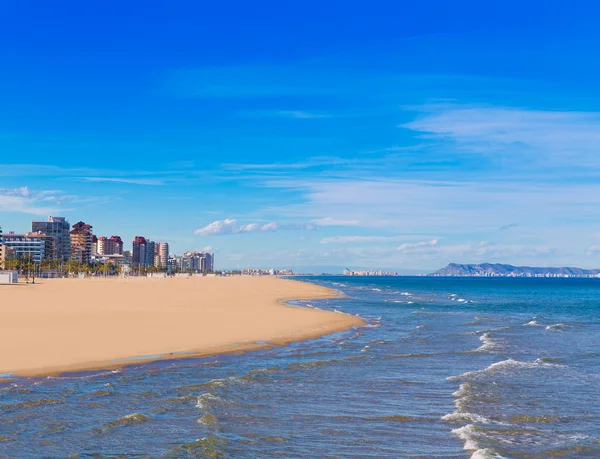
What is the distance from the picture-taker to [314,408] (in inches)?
684

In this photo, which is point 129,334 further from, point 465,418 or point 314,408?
point 465,418

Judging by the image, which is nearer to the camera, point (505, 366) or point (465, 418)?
point (465, 418)

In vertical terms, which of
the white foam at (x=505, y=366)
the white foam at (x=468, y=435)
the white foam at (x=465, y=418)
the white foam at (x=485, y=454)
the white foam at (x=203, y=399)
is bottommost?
the white foam at (x=505, y=366)

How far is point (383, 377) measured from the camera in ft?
74.3

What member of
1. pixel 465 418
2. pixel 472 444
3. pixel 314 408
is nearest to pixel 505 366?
pixel 465 418

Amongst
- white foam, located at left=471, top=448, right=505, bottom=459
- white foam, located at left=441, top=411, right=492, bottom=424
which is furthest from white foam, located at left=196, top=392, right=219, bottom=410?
white foam, located at left=471, top=448, right=505, bottom=459

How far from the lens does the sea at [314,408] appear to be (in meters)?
13.5

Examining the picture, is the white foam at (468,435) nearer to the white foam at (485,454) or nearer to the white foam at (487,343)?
the white foam at (485,454)

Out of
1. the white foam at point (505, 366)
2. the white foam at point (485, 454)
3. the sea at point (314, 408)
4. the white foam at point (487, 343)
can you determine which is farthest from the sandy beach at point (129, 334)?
the white foam at point (485, 454)

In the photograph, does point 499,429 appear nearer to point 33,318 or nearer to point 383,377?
point 383,377

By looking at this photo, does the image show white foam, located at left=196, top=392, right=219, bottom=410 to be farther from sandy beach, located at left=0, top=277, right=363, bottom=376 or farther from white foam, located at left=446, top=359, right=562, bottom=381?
white foam, located at left=446, top=359, right=562, bottom=381

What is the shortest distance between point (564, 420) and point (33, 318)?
32000 millimetres

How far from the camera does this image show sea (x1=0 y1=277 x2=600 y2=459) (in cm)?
1352

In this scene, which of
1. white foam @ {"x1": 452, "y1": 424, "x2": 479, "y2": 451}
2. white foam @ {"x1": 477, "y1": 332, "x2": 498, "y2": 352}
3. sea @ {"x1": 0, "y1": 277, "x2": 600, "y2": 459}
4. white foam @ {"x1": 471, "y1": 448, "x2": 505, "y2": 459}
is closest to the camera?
white foam @ {"x1": 471, "y1": 448, "x2": 505, "y2": 459}
